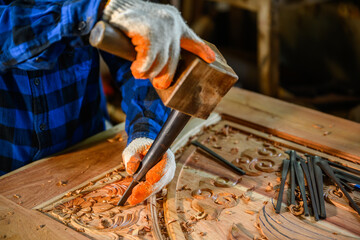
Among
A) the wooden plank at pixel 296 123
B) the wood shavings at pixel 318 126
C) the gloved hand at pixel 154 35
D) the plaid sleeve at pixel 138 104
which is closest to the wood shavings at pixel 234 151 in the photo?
the wooden plank at pixel 296 123

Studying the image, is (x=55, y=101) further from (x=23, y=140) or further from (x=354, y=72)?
(x=354, y=72)

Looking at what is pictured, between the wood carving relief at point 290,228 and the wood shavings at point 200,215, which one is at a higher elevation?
the wood carving relief at point 290,228

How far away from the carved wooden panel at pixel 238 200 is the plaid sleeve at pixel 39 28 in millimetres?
768

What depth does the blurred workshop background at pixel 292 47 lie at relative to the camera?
395 centimetres

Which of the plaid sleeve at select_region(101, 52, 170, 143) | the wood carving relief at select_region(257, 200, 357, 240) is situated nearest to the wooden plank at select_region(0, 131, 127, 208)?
the plaid sleeve at select_region(101, 52, 170, 143)

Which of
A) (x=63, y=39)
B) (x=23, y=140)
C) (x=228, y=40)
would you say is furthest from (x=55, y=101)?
(x=228, y=40)

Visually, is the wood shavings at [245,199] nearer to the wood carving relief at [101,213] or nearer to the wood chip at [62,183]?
the wood carving relief at [101,213]

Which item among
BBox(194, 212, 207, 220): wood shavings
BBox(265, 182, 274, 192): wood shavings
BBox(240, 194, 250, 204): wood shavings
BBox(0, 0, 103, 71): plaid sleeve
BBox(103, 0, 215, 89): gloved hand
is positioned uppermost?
BBox(103, 0, 215, 89): gloved hand

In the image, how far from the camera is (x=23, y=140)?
6.12 feet

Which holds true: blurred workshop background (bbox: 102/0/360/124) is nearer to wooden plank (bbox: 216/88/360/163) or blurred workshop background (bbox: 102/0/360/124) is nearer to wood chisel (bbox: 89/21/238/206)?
wooden plank (bbox: 216/88/360/163)

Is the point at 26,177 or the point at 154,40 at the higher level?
the point at 154,40

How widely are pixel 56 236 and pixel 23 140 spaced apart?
796 millimetres

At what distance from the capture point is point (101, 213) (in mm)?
1400

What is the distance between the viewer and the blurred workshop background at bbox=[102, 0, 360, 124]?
3953mm
